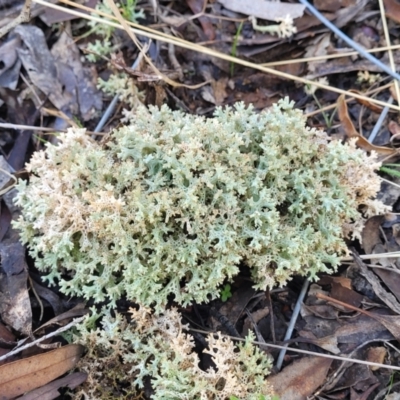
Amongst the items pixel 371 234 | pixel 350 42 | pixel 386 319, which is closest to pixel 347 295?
pixel 386 319

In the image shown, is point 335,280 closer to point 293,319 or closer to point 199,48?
point 293,319

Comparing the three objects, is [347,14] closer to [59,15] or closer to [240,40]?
[240,40]

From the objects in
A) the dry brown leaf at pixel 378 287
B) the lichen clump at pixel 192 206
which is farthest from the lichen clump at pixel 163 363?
the dry brown leaf at pixel 378 287

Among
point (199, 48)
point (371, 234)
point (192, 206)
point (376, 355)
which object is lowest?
point (376, 355)

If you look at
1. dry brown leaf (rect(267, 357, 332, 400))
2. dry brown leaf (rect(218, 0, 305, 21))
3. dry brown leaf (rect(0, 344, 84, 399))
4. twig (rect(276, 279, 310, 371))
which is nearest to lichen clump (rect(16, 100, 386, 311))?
twig (rect(276, 279, 310, 371))

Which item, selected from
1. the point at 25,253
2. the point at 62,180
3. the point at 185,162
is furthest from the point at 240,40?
the point at 25,253

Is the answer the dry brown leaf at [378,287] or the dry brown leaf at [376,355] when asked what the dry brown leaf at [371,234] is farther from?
the dry brown leaf at [376,355]
